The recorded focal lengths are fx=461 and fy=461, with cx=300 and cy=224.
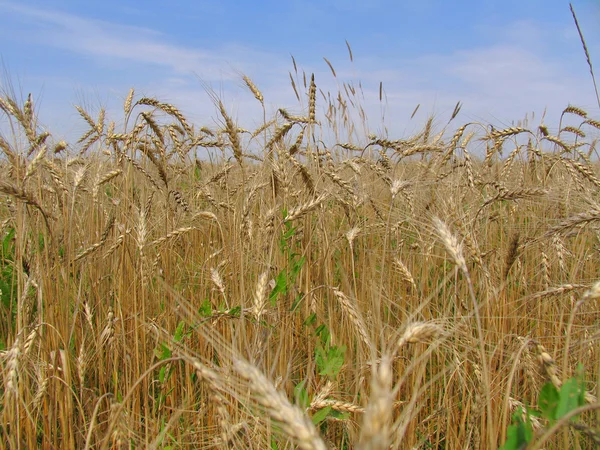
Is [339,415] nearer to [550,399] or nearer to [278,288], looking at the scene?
[278,288]

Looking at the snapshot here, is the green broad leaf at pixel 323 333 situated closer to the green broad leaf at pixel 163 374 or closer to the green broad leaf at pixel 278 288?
the green broad leaf at pixel 278 288

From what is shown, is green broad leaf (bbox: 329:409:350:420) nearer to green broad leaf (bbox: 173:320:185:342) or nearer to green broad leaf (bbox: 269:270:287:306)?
green broad leaf (bbox: 269:270:287:306)

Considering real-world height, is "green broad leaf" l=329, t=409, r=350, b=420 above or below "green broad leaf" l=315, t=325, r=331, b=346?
below

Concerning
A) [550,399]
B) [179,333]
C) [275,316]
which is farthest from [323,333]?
[550,399]

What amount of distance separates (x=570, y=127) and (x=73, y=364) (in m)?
4.10

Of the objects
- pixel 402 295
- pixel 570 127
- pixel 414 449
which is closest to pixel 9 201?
pixel 402 295

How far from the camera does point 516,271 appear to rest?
96.3 inches

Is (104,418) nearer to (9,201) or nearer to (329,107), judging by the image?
(9,201)

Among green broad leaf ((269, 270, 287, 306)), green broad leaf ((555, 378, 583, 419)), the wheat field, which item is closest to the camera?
green broad leaf ((555, 378, 583, 419))

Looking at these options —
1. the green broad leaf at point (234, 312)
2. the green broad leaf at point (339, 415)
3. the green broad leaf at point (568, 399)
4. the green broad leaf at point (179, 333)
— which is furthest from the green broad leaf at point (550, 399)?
the green broad leaf at point (179, 333)

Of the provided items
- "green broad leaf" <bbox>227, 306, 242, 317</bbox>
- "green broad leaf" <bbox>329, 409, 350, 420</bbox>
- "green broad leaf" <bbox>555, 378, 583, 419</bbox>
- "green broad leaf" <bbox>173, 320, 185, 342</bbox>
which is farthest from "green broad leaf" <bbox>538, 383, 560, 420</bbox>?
"green broad leaf" <bbox>173, 320, 185, 342</bbox>

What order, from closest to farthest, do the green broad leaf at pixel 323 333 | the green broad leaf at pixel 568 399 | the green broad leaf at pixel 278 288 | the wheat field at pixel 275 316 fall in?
the green broad leaf at pixel 568 399, the wheat field at pixel 275 316, the green broad leaf at pixel 278 288, the green broad leaf at pixel 323 333

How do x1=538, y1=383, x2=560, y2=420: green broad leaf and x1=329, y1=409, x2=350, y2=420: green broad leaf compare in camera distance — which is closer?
x1=538, y1=383, x2=560, y2=420: green broad leaf

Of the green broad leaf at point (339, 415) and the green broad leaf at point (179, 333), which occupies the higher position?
the green broad leaf at point (179, 333)
